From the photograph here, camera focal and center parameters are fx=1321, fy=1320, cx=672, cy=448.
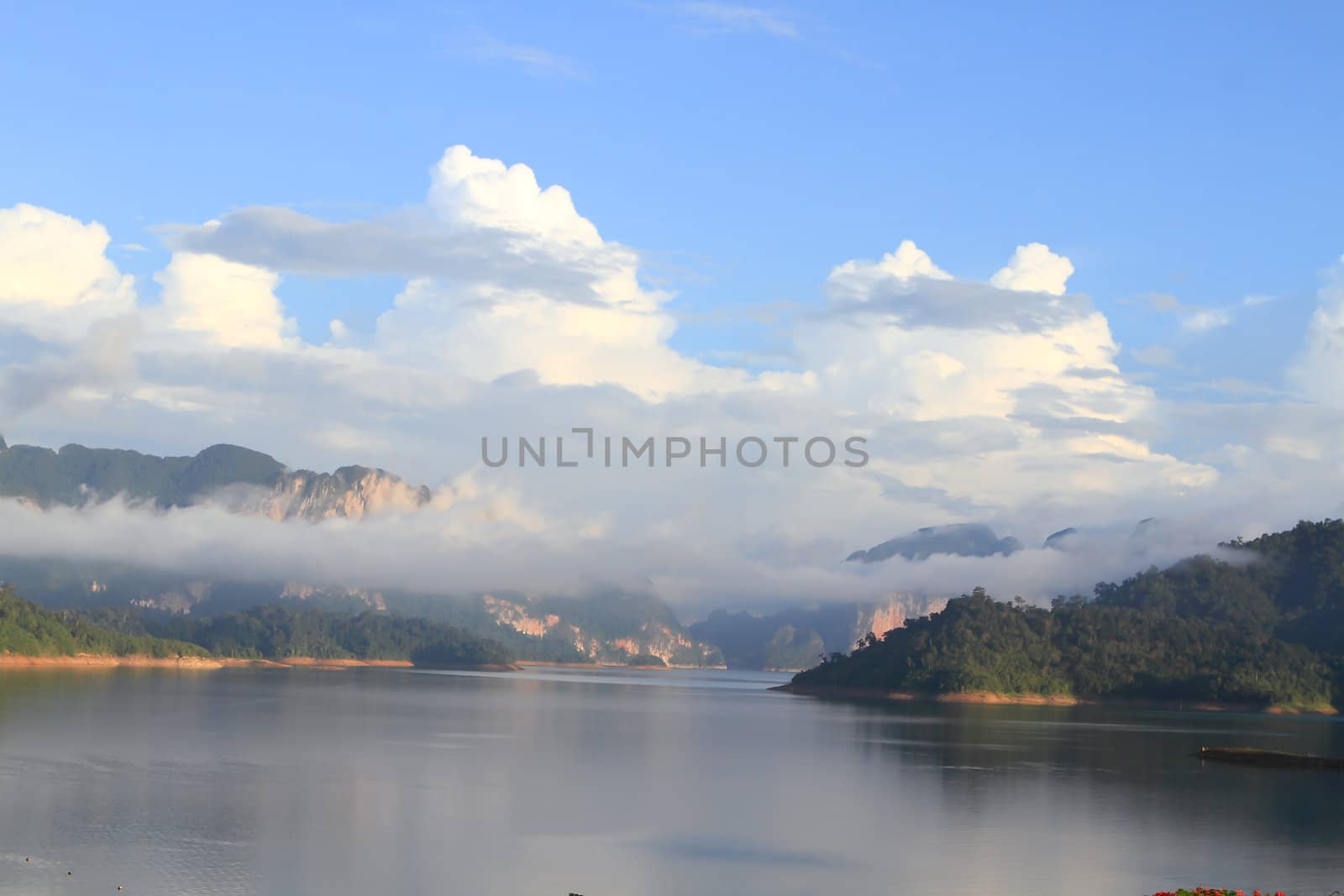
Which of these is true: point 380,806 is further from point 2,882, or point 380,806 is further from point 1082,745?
point 1082,745

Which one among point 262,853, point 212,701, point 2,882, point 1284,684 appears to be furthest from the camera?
point 1284,684

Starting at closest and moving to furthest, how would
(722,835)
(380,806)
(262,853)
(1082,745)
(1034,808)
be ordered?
(262,853), (722,835), (380,806), (1034,808), (1082,745)

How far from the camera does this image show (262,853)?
45.7 metres

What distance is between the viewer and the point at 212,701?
135 metres

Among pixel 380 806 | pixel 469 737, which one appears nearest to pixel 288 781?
pixel 380 806

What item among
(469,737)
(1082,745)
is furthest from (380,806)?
(1082,745)

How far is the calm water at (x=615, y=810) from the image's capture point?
145 ft

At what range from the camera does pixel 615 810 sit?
6025cm

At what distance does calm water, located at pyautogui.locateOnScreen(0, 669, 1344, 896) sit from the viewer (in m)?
44.2

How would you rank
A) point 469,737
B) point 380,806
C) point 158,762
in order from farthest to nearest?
point 469,737, point 158,762, point 380,806

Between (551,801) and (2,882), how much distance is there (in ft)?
90.6

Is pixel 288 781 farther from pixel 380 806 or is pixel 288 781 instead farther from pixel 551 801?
pixel 551 801

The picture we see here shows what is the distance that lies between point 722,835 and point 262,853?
1841cm

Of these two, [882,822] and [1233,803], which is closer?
[882,822]
